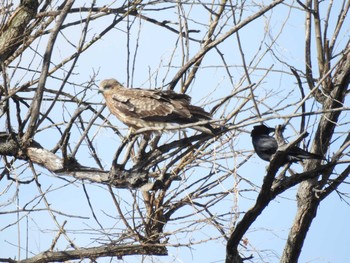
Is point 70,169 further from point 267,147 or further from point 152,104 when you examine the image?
point 267,147

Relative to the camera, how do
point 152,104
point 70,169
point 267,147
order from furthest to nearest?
point 152,104 → point 267,147 → point 70,169

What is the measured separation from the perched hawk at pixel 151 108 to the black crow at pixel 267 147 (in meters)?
0.57

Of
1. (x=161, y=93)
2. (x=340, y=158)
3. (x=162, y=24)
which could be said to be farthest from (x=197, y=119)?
(x=162, y=24)

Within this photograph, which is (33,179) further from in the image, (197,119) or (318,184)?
(318,184)

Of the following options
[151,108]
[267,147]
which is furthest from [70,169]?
[267,147]

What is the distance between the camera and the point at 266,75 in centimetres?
570

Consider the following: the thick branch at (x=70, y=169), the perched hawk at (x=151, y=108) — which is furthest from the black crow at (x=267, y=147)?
the thick branch at (x=70, y=169)

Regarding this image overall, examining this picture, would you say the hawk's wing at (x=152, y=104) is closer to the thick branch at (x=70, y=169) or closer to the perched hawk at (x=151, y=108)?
the perched hawk at (x=151, y=108)

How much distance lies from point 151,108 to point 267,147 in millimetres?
1076

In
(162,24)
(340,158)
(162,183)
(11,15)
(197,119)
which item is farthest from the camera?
(162,24)

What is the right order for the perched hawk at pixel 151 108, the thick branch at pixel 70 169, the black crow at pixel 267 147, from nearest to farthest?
the thick branch at pixel 70 169
the black crow at pixel 267 147
the perched hawk at pixel 151 108

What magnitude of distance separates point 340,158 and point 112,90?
7.33ft

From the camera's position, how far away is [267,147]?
5.73 metres

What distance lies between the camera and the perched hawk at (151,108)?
5691 mm
